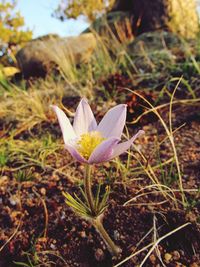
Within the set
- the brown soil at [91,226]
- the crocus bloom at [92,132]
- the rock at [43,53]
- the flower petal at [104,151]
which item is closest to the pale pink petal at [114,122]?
the crocus bloom at [92,132]

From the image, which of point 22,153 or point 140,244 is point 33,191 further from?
point 140,244

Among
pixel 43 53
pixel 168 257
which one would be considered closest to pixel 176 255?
pixel 168 257

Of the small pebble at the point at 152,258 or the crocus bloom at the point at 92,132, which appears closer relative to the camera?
the crocus bloom at the point at 92,132

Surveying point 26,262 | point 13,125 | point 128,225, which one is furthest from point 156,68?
point 26,262

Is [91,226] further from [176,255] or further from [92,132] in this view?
[92,132]

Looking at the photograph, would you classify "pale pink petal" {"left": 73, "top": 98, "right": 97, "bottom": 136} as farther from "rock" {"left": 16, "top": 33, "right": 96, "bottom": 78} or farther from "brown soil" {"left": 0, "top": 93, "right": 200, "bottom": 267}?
"rock" {"left": 16, "top": 33, "right": 96, "bottom": 78}

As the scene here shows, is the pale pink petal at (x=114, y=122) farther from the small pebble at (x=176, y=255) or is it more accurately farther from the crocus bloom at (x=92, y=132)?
the small pebble at (x=176, y=255)

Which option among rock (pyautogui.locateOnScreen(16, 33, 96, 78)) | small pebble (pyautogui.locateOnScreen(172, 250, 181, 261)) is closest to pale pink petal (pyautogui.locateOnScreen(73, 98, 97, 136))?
small pebble (pyautogui.locateOnScreen(172, 250, 181, 261))
